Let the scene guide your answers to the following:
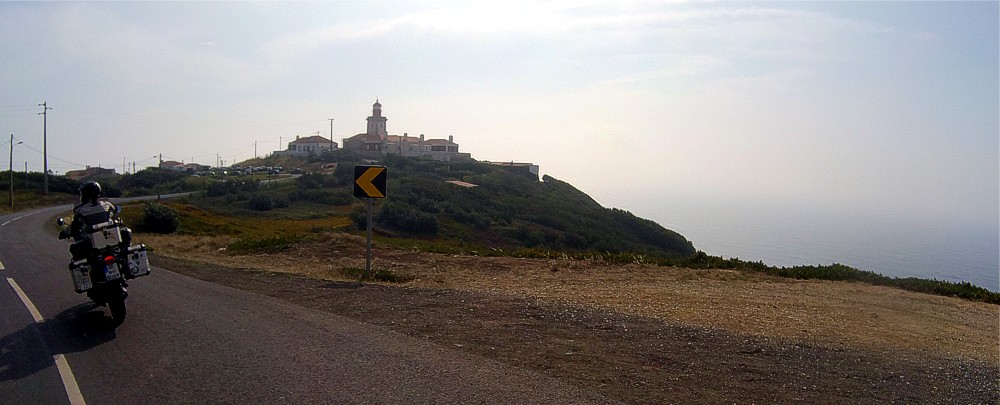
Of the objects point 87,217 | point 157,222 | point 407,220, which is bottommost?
point 157,222

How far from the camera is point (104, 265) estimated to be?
26.5ft

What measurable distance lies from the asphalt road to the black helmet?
1.50 metres

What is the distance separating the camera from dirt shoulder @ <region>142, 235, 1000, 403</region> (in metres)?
5.82

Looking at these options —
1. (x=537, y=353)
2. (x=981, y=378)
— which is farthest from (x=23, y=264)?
(x=981, y=378)

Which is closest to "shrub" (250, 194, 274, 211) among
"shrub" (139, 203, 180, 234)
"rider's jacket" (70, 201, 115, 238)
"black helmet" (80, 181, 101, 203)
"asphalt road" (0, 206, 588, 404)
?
"shrub" (139, 203, 180, 234)

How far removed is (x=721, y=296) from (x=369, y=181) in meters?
6.44

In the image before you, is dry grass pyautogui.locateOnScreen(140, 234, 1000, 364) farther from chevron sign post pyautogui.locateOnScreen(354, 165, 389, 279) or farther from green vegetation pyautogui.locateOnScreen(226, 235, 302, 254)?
chevron sign post pyautogui.locateOnScreen(354, 165, 389, 279)

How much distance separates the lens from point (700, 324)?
808 cm

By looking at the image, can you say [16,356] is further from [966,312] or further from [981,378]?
[966,312]

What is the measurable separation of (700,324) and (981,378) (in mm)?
2786

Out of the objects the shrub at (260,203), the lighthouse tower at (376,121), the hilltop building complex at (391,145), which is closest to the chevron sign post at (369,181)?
the shrub at (260,203)

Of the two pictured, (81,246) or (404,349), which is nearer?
(404,349)

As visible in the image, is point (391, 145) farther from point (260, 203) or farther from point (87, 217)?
point (87, 217)

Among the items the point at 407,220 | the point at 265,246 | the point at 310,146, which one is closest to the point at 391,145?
the point at 310,146
